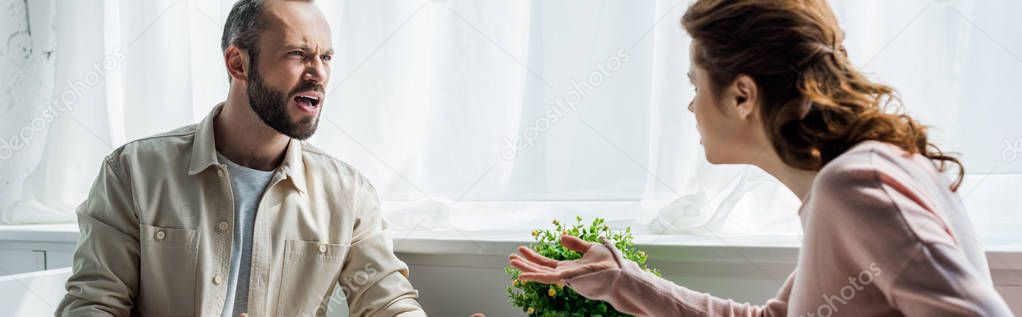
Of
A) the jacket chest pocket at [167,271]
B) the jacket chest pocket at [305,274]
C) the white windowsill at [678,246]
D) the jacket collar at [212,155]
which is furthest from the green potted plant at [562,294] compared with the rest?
the jacket chest pocket at [167,271]

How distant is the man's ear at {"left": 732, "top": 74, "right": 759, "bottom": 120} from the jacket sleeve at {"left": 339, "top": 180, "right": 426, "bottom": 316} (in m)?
0.78

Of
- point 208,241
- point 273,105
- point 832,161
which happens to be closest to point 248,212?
point 208,241

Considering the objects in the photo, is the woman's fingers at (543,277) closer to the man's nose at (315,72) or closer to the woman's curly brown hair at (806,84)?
the woman's curly brown hair at (806,84)

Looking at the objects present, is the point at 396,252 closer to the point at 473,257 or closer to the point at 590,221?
the point at 473,257

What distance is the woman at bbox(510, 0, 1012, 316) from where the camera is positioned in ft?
2.46

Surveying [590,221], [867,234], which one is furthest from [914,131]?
[590,221]

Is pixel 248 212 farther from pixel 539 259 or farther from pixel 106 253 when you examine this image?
pixel 539 259

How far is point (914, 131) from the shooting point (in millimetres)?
927

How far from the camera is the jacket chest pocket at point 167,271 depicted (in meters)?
1.46

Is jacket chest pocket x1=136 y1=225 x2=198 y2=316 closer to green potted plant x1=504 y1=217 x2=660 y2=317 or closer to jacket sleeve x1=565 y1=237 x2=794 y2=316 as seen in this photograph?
green potted plant x1=504 y1=217 x2=660 y2=317

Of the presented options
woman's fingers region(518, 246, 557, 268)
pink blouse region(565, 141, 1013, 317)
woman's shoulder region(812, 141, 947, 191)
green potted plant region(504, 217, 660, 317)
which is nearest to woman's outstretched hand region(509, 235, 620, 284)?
woman's fingers region(518, 246, 557, 268)

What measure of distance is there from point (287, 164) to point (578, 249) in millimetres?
631

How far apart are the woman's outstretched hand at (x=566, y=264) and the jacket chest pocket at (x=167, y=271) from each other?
62 centimetres

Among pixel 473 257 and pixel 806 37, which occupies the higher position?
pixel 806 37
